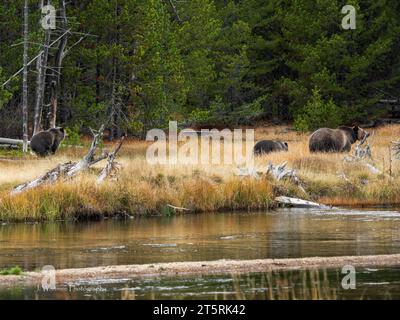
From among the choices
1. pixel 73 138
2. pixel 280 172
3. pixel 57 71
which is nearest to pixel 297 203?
pixel 280 172

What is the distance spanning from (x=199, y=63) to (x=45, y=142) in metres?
19.6

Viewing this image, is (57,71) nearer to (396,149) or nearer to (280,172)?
(280,172)

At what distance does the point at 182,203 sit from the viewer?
26344 millimetres

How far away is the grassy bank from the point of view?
79.8 feet

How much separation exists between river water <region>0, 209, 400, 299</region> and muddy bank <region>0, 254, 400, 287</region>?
0.53m

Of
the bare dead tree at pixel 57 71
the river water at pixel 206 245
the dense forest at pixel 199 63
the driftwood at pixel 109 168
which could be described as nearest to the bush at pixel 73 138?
the dense forest at pixel 199 63

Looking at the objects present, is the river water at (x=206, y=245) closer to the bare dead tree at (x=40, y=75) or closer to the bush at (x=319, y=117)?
the bare dead tree at (x=40, y=75)

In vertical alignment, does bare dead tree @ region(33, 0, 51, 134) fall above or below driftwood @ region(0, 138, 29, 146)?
above

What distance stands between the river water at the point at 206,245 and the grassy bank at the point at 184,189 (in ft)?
2.65

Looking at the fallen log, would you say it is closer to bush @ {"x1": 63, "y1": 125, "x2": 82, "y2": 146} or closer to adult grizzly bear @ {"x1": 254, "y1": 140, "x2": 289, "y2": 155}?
bush @ {"x1": 63, "y1": 125, "x2": 82, "y2": 146}

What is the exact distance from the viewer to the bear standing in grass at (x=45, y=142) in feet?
113

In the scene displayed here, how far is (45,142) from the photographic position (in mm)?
34562

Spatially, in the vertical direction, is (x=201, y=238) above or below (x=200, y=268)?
above

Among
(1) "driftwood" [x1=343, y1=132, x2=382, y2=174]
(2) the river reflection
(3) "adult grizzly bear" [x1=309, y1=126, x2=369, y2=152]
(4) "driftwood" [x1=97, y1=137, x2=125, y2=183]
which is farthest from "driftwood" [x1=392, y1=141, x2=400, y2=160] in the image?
(4) "driftwood" [x1=97, y1=137, x2=125, y2=183]
